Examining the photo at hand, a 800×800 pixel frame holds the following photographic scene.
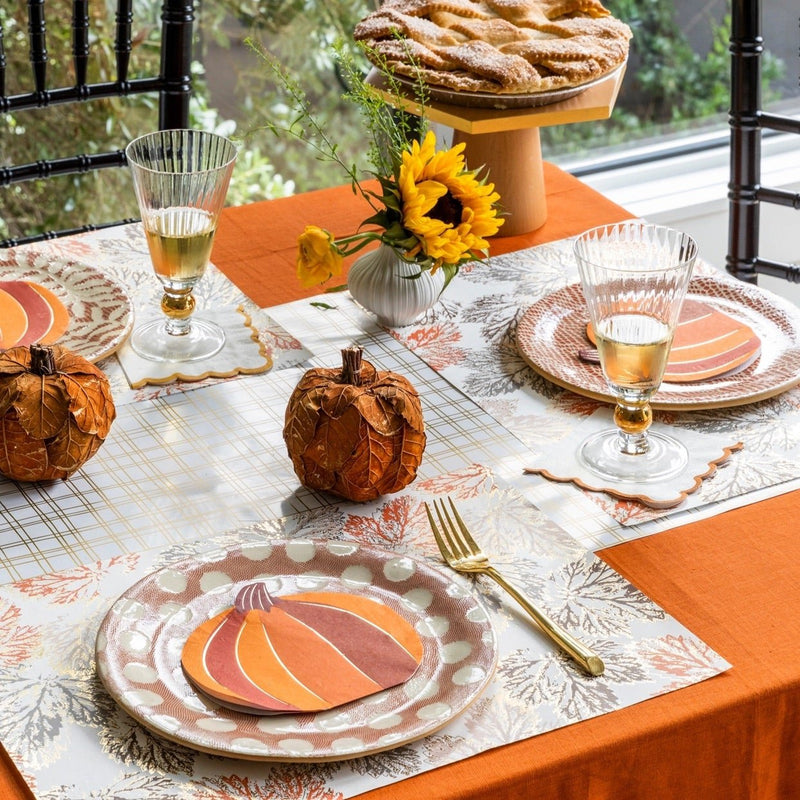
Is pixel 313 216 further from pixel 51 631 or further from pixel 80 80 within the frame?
pixel 51 631

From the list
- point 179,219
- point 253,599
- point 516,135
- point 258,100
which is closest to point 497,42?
point 516,135

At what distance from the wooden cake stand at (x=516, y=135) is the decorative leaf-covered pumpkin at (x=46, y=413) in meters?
0.52

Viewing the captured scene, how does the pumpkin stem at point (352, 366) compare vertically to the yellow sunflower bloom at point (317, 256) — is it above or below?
above

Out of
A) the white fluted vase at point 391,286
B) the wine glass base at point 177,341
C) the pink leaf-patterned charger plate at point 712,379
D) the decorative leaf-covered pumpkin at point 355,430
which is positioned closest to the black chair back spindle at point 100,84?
the wine glass base at point 177,341

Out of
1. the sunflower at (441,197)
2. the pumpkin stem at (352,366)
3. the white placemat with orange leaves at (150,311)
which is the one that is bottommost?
the white placemat with orange leaves at (150,311)

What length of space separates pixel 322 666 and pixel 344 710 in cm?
4

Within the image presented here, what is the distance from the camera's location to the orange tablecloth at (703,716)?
28.4 inches

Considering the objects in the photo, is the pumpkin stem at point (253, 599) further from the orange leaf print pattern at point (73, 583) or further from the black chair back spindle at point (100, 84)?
the black chair back spindle at point (100, 84)

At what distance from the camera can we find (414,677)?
773mm

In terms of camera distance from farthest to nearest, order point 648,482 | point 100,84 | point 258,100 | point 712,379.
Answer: point 258,100, point 100,84, point 712,379, point 648,482

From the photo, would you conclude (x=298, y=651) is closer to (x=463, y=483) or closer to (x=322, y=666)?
(x=322, y=666)

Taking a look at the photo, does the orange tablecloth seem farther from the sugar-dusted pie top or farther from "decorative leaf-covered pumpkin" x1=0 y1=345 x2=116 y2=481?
the sugar-dusted pie top

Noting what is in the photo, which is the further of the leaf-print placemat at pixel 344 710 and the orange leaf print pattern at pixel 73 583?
the orange leaf print pattern at pixel 73 583

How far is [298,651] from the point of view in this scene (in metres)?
0.79
